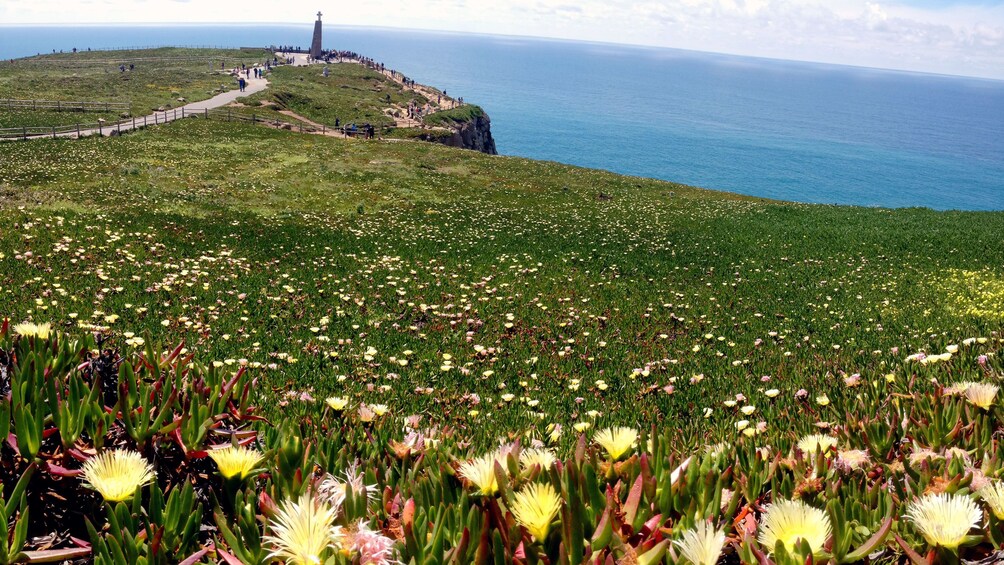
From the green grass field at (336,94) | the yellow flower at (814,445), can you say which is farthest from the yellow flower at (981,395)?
the green grass field at (336,94)

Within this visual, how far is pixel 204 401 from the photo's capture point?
295 centimetres

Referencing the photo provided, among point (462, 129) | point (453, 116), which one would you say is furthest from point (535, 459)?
point (453, 116)

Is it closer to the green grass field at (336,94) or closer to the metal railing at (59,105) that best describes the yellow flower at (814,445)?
the metal railing at (59,105)

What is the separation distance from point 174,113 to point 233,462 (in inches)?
2221

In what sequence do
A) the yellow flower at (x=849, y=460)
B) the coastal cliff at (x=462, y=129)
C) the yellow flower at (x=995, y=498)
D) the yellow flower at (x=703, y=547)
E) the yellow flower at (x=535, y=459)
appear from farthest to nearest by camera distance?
the coastal cliff at (x=462, y=129) → the yellow flower at (x=849, y=460) → the yellow flower at (x=535, y=459) → the yellow flower at (x=995, y=498) → the yellow flower at (x=703, y=547)

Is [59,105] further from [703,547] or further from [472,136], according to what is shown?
[703,547]

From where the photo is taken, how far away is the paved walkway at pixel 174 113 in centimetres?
3916

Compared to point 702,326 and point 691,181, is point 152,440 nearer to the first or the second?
point 702,326

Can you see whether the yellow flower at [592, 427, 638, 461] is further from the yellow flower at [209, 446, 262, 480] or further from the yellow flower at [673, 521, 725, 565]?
the yellow flower at [209, 446, 262, 480]

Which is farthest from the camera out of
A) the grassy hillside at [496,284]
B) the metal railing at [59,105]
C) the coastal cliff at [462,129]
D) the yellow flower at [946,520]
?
the coastal cliff at [462,129]

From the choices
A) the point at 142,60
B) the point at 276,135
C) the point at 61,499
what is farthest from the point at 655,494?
the point at 142,60

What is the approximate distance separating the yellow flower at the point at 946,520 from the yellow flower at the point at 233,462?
2105 millimetres

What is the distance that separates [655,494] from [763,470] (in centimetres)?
72

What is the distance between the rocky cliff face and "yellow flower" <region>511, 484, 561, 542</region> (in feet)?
212
